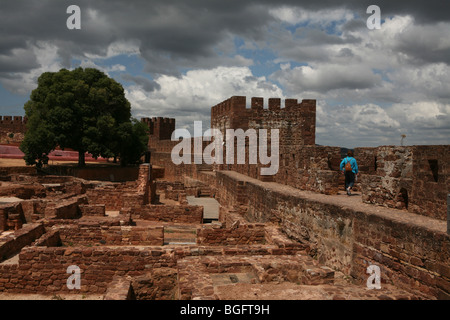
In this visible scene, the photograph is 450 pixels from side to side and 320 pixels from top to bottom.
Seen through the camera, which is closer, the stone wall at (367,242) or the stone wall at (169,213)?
the stone wall at (367,242)

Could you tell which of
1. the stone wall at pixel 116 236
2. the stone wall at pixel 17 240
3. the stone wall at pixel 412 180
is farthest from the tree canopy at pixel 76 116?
the stone wall at pixel 412 180

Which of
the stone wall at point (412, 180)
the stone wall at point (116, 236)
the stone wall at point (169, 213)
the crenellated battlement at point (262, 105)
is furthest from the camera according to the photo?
the crenellated battlement at point (262, 105)

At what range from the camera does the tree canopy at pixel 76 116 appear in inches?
1056

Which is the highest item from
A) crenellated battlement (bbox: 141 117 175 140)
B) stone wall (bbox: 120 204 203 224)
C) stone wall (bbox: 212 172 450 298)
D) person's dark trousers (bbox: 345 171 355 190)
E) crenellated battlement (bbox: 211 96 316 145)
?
crenellated battlement (bbox: 141 117 175 140)

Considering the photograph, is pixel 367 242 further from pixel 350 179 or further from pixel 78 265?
pixel 78 265

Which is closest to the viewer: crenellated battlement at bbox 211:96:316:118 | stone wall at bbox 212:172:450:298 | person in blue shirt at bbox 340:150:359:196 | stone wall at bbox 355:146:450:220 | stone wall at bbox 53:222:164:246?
stone wall at bbox 212:172:450:298

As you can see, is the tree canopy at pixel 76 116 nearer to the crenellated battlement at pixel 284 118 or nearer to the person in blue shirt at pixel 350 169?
the crenellated battlement at pixel 284 118

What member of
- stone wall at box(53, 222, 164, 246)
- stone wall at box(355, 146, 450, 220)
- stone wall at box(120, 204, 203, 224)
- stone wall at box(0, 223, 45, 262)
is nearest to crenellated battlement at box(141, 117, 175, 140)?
stone wall at box(120, 204, 203, 224)

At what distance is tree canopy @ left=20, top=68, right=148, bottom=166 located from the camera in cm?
2683

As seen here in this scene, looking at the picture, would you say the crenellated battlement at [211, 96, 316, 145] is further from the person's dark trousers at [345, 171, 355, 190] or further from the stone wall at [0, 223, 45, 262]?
the stone wall at [0, 223, 45, 262]

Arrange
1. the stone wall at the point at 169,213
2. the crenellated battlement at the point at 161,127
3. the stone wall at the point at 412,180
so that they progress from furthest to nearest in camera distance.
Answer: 1. the crenellated battlement at the point at 161,127
2. the stone wall at the point at 169,213
3. the stone wall at the point at 412,180

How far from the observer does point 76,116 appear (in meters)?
27.8

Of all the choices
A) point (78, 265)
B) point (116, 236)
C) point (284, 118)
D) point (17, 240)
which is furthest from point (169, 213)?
point (284, 118)
